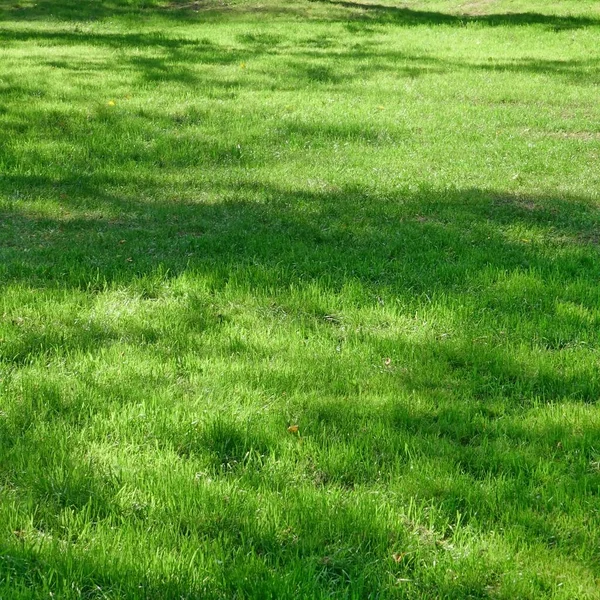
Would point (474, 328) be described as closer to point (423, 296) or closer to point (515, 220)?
point (423, 296)

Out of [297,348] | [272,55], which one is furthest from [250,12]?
[297,348]

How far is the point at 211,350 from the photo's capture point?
4.78m

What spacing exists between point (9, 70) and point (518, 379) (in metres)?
10.7

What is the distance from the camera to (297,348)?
4797 millimetres

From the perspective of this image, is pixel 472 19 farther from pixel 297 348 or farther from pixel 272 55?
pixel 297 348

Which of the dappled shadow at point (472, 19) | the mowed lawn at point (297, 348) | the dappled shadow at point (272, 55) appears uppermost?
the dappled shadow at point (472, 19)

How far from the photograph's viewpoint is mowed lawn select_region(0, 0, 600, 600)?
3111 mm

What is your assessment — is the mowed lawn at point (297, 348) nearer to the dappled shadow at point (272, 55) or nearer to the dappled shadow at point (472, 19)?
the dappled shadow at point (272, 55)

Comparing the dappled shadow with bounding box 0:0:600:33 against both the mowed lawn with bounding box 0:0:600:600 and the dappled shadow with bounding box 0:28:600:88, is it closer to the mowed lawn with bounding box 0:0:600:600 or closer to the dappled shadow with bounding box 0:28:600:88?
the dappled shadow with bounding box 0:28:600:88

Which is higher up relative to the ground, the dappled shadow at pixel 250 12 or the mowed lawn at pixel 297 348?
the dappled shadow at pixel 250 12

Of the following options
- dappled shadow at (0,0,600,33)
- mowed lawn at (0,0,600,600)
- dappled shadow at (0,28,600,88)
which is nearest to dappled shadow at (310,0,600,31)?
dappled shadow at (0,0,600,33)

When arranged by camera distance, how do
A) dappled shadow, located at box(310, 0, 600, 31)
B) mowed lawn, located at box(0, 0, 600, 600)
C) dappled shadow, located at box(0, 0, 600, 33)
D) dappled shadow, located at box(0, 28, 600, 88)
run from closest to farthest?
mowed lawn, located at box(0, 0, 600, 600)
dappled shadow, located at box(0, 28, 600, 88)
dappled shadow, located at box(310, 0, 600, 31)
dappled shadow, located at box(0, 0, 600, 33)

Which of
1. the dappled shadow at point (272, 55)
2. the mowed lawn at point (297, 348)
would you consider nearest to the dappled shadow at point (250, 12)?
the dappled shadow at point (272, 55)

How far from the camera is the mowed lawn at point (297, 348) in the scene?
3111 mm
